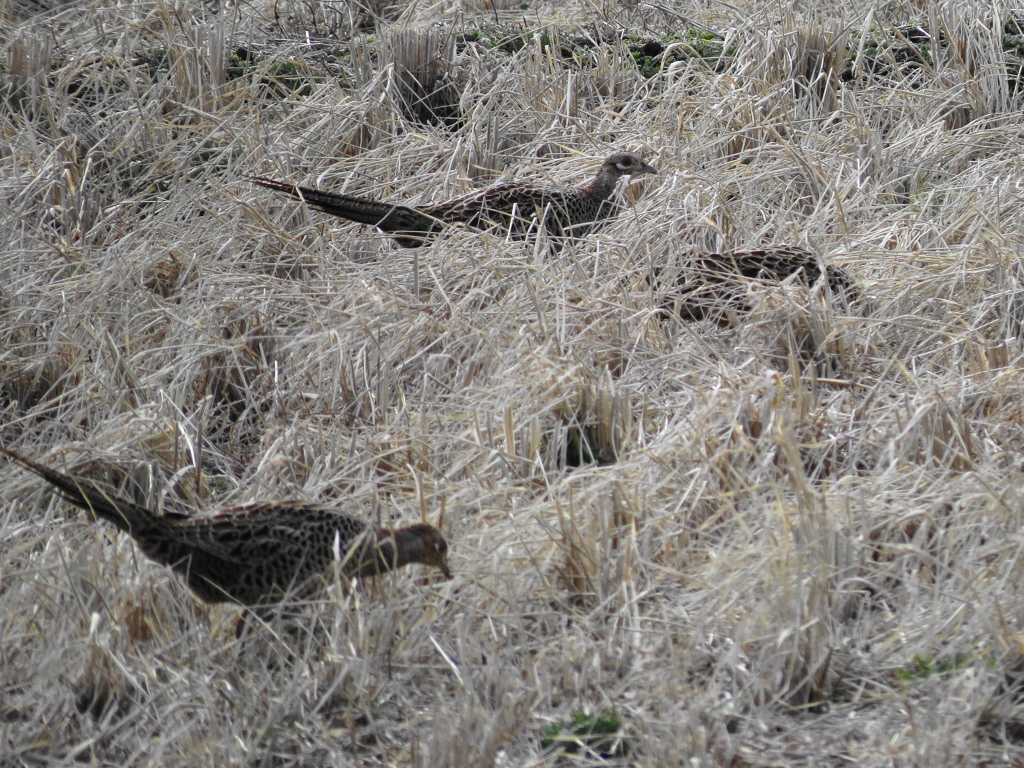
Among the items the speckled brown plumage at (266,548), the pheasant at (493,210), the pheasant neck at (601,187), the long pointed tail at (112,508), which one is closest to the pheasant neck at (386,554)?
the speckled brown plumage at (266,548)

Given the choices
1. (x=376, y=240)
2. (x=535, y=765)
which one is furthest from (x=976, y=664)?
(x=376, y=240)

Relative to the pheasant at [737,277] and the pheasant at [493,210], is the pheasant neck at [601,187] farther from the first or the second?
the pheasant at [737,277]

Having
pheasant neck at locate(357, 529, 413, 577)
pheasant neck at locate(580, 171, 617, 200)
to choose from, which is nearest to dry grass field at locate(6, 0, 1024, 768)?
pheasant neck at locate(357, 529, 413, 577)

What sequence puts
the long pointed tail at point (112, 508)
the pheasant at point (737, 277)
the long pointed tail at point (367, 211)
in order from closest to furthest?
the long pointed tail at point (112, 508)
the pheasant at point (737, 277)
the long pointed tail at point (367, 211)

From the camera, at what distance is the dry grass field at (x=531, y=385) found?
2.82 m

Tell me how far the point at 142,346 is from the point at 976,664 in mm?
3123

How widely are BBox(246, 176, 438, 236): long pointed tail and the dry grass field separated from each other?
0.13 metres

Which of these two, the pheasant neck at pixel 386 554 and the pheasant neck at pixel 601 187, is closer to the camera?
the pheasant neck at pixel 386 554

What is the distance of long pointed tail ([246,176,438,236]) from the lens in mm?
4883

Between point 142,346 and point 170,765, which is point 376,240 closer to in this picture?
point 142,346

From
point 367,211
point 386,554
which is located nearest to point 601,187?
point 367,211

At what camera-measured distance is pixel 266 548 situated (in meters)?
3.09

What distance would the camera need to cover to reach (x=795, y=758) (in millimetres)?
2686

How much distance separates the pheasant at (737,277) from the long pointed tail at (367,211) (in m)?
1.14
